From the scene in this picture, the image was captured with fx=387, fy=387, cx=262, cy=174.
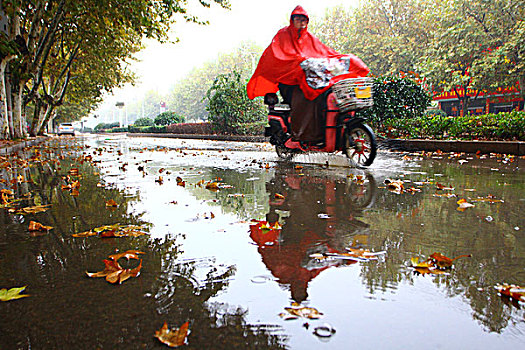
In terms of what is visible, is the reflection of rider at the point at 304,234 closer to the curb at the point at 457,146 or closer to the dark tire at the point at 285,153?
the dark tire at the point at 285,153

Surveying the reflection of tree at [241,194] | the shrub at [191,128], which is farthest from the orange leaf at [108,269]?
the shrub at [191,128]

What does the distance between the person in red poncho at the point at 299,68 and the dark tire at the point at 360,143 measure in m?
0.56

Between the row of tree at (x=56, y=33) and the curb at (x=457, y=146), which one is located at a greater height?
the row of tree at (x=56, y=33)

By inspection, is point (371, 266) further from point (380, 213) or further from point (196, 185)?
point (196, 185)

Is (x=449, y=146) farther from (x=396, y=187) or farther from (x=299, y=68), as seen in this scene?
(x=396, y=187)

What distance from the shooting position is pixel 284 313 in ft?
5.63

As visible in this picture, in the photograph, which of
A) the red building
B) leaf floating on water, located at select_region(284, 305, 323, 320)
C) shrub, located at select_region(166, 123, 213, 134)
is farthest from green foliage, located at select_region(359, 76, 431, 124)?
the red building

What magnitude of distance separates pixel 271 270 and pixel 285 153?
24.1 ft

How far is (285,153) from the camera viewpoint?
9477mm

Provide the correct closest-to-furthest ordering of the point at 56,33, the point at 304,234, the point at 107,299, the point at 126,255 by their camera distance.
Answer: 1. the point at 107,299
2. the point at 126,255
3. the point at 304,234
4. the point at 56,33

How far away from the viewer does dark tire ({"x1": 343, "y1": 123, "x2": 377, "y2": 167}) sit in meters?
6.95

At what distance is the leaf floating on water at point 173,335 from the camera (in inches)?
58.6

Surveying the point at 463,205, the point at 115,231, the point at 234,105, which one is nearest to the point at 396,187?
the point at 463,205

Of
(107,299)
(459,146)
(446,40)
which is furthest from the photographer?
(446,40)
